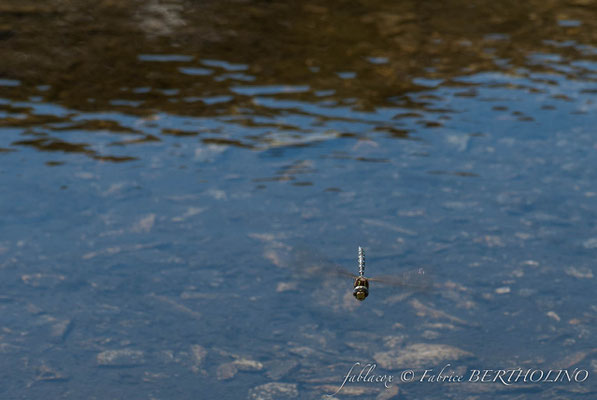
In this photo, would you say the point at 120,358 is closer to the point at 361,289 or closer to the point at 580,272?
the point at 361,289

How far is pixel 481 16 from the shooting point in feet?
44.0

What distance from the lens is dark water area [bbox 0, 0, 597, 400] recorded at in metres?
6.04

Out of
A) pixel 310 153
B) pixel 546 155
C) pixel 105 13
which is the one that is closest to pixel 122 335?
pixel 310 153

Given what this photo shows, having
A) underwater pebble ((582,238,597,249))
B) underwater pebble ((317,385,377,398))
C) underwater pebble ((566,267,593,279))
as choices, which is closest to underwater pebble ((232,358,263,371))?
underwater pebble ((317,385,377,398))

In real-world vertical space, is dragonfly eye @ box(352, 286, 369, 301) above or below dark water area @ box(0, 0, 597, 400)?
above

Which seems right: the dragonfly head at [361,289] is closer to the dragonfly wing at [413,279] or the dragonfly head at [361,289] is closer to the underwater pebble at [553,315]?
the dragonfly wing at [413,279]

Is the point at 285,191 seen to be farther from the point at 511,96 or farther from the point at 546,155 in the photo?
the point at 511,96

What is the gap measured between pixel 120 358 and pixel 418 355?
2.21 m

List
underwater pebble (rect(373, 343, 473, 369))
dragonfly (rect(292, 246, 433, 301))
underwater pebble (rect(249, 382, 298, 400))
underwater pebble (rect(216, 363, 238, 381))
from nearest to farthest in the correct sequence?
underwater pebble (rect(249, 382, 298, 400)) < underwater pebble (rect(216, 363, 238, 381)) < underwater pebble (rect(373, 343, 473, 369)) < dragonfly (rect(292, 246, 433, 301))

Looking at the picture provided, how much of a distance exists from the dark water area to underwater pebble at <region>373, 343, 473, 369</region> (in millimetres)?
21

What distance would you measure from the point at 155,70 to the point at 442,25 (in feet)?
15.4

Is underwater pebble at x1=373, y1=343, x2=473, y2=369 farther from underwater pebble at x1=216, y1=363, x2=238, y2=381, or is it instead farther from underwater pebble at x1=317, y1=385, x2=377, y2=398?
underwater pebble at x1=216, y1=363, x2=238, y2=381

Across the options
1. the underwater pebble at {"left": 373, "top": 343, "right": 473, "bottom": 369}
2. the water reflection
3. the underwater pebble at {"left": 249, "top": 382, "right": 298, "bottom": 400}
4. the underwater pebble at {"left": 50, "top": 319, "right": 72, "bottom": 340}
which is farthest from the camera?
the water reflection

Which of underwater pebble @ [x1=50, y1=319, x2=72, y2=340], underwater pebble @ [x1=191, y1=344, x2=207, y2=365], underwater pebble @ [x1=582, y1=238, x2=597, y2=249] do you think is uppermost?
underwater pebble @ [x1=582, y1=238, x2=597, y2=249]
